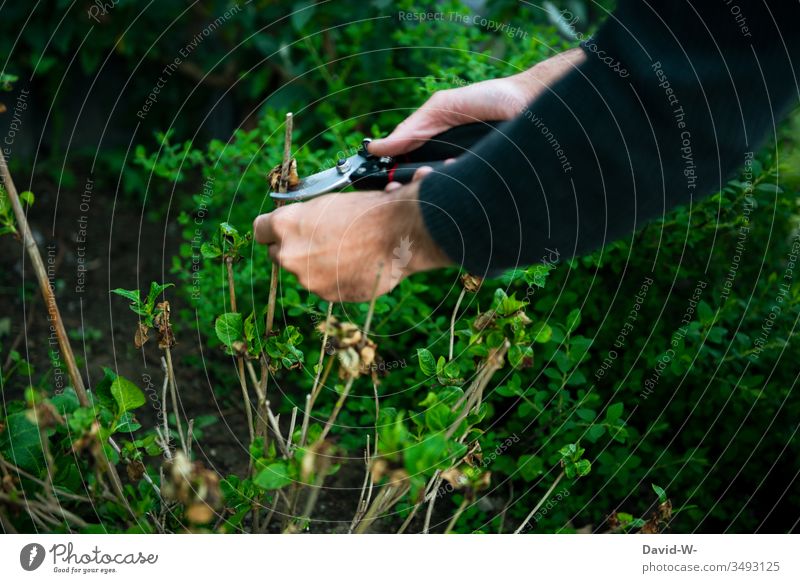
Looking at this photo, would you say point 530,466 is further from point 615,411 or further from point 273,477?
point 273,477

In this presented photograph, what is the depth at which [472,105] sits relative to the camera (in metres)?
1.32

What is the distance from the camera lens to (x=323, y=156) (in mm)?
1681

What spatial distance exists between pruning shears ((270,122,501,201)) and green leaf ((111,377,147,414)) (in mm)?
330

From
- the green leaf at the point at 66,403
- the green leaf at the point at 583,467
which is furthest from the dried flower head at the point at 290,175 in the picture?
the green leaf at the point at 583,467

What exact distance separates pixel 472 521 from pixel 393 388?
0.29 meters

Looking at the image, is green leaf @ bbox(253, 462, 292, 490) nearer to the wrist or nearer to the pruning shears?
the pruning shears

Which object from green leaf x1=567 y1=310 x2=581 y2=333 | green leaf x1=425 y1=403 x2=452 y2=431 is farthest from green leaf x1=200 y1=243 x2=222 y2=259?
green leaf x1=567 y1=310 x2=581 y2=333

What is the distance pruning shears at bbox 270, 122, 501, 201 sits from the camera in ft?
3.99

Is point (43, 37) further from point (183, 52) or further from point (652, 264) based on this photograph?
point (652, 264)

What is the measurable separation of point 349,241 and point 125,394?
344 millimetres

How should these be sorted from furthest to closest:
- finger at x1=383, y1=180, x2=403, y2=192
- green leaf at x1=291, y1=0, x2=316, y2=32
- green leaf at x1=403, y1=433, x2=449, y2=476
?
1. green leaf at x1=291, y1=0, x2=316, y2=32
2. finger at x1=383, y1=180, x2=403, y2=192
3. green leaf at x1=403, y1=433, x2=449, y2=476

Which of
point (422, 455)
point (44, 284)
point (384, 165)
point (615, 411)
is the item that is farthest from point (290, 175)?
point (615, 411)

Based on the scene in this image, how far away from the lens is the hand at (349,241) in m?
1.03
